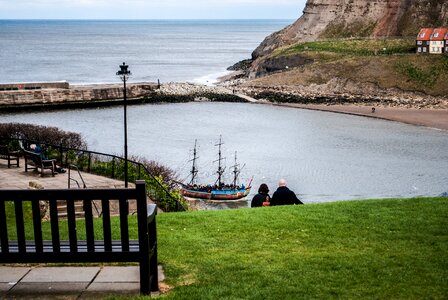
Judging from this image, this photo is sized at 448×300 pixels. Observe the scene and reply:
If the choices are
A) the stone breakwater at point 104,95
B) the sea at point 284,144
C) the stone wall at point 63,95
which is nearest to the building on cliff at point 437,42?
the sea at point 284,144

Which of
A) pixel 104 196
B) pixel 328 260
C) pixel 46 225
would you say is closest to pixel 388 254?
pixel 328 260

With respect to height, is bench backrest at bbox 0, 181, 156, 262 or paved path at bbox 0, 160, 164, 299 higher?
bench backrest at bbox 0, 181, 156, 262

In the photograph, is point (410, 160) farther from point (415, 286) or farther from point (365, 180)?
point (415, 286)

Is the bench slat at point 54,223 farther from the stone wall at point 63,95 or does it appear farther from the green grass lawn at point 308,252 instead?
the stone wall at point 63,95

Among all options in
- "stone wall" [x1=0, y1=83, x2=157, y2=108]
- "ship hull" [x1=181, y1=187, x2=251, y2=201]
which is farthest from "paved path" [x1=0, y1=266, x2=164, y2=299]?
"stone wall" [x1=0, y1=83, x2=157, y2=108]

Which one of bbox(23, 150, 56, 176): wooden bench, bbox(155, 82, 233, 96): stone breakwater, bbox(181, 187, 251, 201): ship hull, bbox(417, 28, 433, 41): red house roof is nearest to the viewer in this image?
bbox(23, 150, 56, 176): wooden bench

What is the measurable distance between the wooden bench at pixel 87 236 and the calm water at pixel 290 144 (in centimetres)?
2581

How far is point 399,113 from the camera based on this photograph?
68.9 meters

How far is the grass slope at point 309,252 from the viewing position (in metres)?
6.87

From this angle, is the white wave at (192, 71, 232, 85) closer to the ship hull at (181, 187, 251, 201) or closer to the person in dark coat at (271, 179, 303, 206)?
the ship hull at (181, 187, 251, 201)

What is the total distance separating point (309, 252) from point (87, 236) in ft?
9.83

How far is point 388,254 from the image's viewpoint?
26.9 feet

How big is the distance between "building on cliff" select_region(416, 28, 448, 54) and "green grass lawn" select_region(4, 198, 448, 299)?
8097cm

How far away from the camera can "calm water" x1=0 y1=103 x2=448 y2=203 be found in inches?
1494
